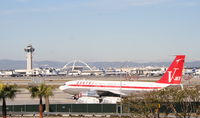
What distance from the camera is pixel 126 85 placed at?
79438 mm

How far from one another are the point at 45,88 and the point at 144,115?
12261 millimetres

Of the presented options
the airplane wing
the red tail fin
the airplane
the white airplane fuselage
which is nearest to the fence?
the airplane

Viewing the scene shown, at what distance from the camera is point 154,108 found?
152 ft

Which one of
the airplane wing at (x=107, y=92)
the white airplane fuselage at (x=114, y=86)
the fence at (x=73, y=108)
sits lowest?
the fence at (x=73, y=108)

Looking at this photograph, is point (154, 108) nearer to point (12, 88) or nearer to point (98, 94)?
point (12, 88)

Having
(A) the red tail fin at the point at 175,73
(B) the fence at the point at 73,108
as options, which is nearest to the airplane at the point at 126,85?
(A) the red tail fin at the point at 175,73

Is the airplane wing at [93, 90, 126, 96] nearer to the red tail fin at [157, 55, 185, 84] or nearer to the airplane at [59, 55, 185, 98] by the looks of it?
the airplane at [59, 55, 185, 98]

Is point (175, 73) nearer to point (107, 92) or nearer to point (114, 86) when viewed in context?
point (114, 86)

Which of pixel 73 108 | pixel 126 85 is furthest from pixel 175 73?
pixel 73 108

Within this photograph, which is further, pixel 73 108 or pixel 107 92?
pixel 107 92

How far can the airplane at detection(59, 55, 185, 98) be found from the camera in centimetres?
7756

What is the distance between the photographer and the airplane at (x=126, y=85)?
77562 millimetres

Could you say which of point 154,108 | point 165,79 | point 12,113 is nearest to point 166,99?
point 154,108

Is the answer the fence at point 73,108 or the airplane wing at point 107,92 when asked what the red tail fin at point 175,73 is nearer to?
the airplane wing at point 107,92
